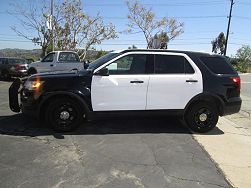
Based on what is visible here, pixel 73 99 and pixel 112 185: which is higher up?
pixel 73 99

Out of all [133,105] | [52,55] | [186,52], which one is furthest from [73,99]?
[52,55]

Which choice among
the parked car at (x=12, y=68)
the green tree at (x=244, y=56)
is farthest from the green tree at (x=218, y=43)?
the parked car at (x=12, y=68)

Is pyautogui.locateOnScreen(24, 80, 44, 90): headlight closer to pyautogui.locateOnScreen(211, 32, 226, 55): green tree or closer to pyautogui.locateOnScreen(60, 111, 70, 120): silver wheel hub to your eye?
pyautogui.locateOnScreen(60, 111, 70, 120): silver wheel hub

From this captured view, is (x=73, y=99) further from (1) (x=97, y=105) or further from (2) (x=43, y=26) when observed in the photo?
(2) (x=43, y=26)

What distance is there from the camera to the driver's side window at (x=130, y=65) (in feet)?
21.4

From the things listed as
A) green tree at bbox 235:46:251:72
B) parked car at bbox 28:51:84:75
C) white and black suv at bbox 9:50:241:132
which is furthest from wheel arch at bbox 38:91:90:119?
green tree at bbox 235:46:251:72

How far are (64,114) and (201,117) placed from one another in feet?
9.53

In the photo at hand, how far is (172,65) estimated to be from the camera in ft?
22.1

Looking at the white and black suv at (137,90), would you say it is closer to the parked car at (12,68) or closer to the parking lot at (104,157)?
the parking lot at (104,157)

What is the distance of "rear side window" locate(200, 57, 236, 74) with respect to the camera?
273 inches

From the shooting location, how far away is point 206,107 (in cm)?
694

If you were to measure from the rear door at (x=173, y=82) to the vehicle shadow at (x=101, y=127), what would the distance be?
661 millimetres

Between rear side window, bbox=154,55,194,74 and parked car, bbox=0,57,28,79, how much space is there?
13729 millimetres

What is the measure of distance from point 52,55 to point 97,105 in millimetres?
11318
